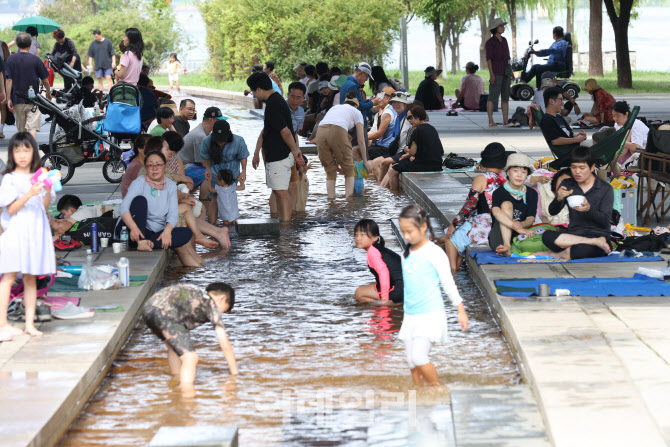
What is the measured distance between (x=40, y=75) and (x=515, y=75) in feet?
64.1

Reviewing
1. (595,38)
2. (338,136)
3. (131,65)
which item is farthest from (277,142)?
(595,38)

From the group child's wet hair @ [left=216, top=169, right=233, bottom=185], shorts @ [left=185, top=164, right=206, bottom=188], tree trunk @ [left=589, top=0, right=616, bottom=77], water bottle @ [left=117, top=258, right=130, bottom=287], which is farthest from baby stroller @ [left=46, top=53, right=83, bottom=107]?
tree trunk @ [left=589, top=0, right=616, bottom=77]

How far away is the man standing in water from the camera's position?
1148cm

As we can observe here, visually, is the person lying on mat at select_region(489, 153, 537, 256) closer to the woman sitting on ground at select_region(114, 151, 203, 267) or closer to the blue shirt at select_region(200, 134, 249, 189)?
the woman sitting on ground at select_region(114, 151, 203, 267)

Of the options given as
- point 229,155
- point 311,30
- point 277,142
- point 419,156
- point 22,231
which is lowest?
point 419,156

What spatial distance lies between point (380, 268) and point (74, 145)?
8.43 m

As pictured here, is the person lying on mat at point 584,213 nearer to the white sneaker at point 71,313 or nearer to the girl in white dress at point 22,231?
the white sneaker at point 71,313

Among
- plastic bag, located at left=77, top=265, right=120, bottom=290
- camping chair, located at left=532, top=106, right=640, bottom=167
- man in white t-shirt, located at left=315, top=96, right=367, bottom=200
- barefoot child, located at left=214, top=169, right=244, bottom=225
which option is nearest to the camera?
plastic bag, located at left=77, top=265, right=120, bottom=290

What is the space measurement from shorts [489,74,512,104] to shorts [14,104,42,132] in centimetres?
1027

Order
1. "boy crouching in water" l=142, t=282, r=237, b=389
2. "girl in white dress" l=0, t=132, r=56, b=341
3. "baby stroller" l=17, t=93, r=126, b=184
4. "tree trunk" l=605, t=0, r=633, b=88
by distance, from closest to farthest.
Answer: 1. "boy crouching in water" l=142, t=282, r=237, b=389
2. "girl in white dress" l=0, t=132, r=56, b=341
3. "baby stroller" l=17, t=93, r=126, b=184
4. "tree trunk" l=605, t=0, r=633, b=88

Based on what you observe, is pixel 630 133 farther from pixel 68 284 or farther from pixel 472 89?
pixel 472 89

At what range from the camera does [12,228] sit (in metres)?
6.70

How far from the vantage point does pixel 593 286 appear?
7793mm

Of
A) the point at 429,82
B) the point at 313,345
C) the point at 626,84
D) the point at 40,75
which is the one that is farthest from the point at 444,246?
the point at 626,84
